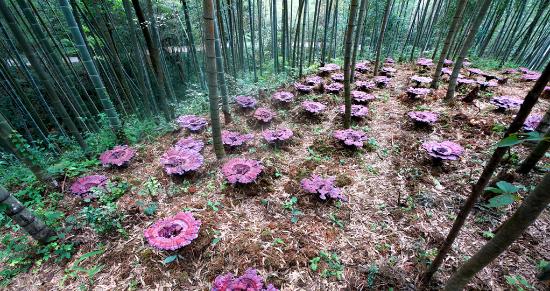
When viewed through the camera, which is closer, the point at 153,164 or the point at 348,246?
the point at 348,246

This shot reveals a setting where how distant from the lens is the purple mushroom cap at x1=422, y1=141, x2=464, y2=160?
303 centimetres

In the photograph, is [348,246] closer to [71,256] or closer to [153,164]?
[71,256]

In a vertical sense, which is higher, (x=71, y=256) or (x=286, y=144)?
(x=286, y=144)

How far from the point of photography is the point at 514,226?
0.88m

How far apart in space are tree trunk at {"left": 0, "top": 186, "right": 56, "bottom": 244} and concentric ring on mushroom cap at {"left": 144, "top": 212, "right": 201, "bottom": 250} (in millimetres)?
1152

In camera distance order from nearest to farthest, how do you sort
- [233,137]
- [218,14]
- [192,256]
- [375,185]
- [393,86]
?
[192,256]
[375,185]
[233,137]
[218,14]
[393,86]

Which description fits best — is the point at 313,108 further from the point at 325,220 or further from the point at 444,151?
the point at 325,220

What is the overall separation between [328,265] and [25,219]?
304 cm

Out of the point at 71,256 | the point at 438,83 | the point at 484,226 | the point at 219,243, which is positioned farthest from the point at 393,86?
the point at 71,256

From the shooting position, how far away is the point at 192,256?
229cm

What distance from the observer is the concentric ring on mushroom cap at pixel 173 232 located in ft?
7.06

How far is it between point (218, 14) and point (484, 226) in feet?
18.4

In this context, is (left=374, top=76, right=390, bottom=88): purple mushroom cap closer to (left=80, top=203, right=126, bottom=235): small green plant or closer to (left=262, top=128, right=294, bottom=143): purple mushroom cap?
(left=262, top=128, right=294, bottom=143): purple mushroom cap

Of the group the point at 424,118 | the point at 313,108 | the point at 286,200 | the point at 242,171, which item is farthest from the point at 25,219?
the point at 424,118
